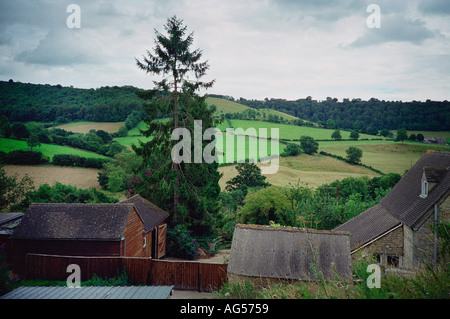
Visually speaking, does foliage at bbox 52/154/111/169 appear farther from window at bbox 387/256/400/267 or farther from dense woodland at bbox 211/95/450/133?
dense woodland at bbox 211/95/450/133

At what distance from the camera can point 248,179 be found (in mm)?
46531

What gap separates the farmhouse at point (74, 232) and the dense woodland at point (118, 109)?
59286mm

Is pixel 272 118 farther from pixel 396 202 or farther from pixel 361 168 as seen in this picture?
pixel 396 202

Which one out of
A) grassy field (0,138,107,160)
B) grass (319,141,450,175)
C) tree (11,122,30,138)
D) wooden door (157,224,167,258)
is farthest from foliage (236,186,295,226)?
tree (11,122,30,138)

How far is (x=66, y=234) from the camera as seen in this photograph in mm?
14234

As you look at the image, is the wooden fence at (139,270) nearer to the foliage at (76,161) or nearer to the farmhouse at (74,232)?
the farmhouse at (74,232)

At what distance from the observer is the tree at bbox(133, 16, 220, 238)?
1994 cm

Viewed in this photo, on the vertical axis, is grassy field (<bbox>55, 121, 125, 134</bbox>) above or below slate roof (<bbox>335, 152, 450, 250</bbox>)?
above

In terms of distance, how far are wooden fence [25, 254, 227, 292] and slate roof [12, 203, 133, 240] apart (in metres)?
1.10

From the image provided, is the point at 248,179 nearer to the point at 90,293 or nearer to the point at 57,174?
the point at 57,174

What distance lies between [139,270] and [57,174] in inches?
1446

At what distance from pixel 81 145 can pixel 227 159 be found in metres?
28.9

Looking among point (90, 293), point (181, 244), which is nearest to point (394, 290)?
point (90, 293)
